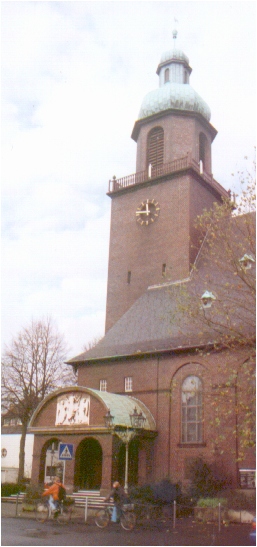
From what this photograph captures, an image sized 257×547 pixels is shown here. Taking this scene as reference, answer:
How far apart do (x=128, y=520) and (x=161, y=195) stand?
75.2 ft

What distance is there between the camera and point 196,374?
26969 mm

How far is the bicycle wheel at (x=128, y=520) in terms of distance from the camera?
60.2ft

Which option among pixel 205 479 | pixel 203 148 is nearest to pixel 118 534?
pixel 205 479

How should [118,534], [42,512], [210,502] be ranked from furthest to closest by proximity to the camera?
[210,502] < [42,512] < [118,534]

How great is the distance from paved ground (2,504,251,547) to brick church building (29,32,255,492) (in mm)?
2390

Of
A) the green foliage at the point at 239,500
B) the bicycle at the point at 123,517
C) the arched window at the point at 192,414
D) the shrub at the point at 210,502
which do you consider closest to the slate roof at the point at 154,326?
the arched window at the point at 192,414

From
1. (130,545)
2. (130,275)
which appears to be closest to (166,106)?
(130,275)

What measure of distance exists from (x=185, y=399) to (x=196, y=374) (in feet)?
4.90

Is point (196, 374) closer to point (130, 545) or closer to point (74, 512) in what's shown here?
point (74, 512)

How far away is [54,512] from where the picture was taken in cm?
1825

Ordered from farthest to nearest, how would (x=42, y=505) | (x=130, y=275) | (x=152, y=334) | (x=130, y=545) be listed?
(x=130, y=275)
(x=152, y=334)
(x=42, y=505)
(x=130, y=545)

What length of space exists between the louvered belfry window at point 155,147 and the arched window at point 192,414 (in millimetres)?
16581

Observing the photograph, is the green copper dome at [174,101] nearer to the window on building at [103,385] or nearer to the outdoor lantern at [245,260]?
the window on building at [103,385]

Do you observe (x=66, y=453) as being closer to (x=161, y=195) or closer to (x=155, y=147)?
(x=161, y=195)
